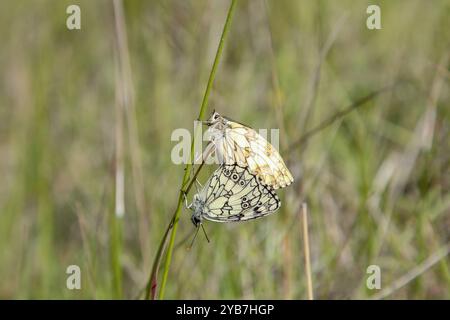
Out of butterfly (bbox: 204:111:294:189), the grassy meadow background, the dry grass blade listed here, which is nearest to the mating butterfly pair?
butterfly (bbox: 204:111:294:189)

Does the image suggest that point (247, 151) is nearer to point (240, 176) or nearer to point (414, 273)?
point (240, 176)

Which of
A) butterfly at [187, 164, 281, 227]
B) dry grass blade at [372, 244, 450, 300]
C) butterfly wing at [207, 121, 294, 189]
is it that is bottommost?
dry grass blade at [372, 244, 450, 300]

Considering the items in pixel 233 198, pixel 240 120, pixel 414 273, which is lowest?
pixel 414 273

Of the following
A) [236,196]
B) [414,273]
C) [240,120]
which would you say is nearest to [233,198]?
[236,196]

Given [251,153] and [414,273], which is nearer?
A: [251,153]

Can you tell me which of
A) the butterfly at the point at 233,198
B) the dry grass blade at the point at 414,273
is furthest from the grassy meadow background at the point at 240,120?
the butterfly at the point at 233,198

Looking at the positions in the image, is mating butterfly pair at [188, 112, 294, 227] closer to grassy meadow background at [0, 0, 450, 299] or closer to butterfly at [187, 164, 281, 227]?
butterfly at [187, 164, 281, 227]
